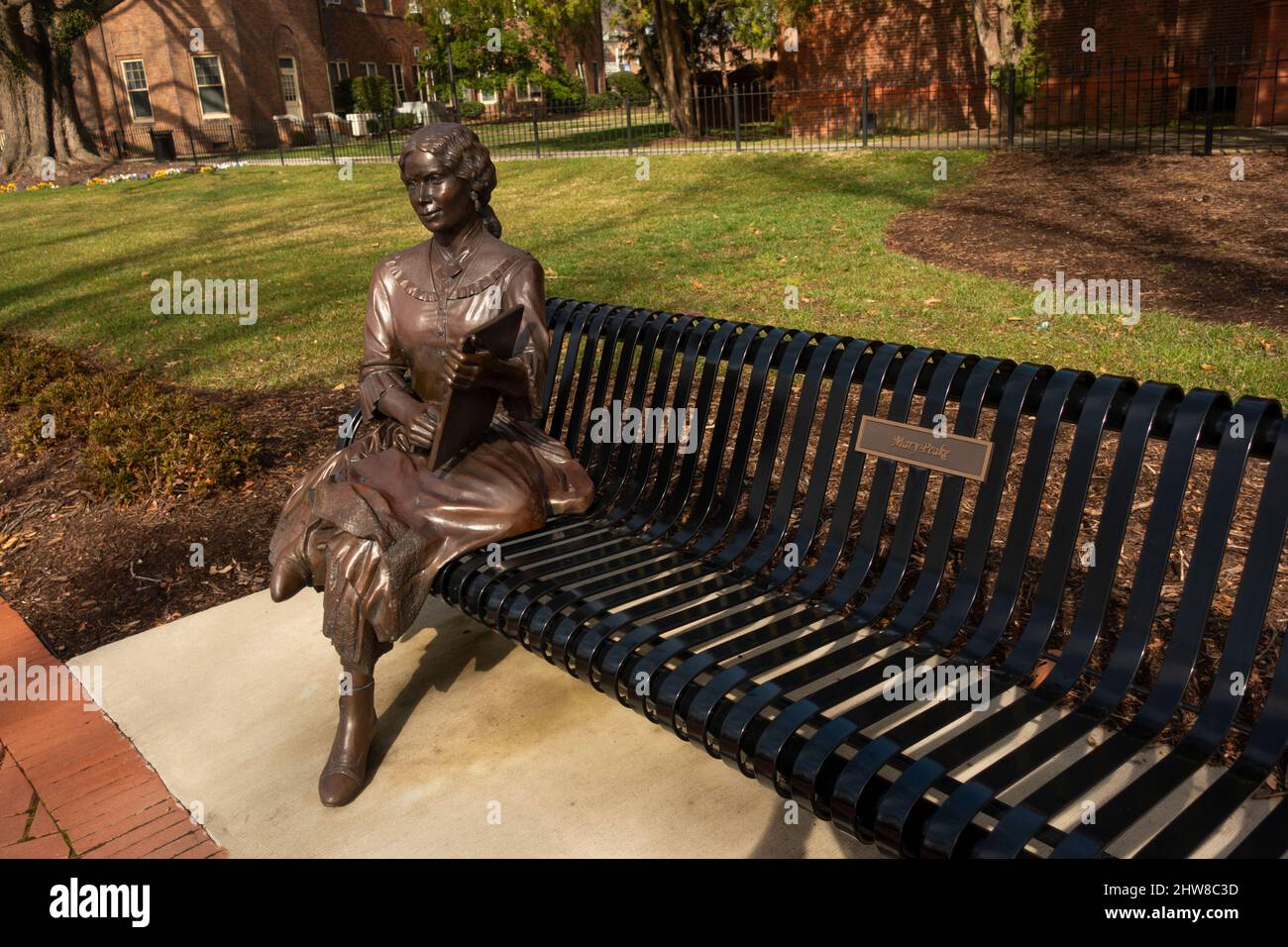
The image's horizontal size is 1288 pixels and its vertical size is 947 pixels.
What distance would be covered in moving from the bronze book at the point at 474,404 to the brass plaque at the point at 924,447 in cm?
116

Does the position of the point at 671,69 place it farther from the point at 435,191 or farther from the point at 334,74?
the point at 334,74

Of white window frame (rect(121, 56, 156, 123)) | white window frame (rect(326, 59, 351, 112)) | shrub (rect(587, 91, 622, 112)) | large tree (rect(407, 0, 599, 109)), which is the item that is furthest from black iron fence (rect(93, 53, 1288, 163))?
shrub (rect(587, 91, 622, 112))

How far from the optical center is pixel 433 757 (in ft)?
11.6

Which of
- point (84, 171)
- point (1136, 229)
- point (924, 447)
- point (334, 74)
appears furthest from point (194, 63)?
point (924, 447)

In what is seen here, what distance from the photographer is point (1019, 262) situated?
30.5 feet

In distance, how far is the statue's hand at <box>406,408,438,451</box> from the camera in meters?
3.55

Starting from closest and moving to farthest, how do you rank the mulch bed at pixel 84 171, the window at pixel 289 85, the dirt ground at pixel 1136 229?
the dirt ground at pixel 1136 229 < the mulch bed at pixel 84 171 < the window at pixel 289 85

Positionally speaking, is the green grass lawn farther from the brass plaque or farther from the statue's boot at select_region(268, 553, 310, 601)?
the statue's boot at select_region(268, 553, 310, 601)

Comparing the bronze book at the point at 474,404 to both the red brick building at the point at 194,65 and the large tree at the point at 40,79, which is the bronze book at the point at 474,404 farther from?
the red brick building at the point at 194,65

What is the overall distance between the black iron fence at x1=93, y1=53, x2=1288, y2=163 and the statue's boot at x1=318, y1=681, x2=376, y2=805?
13048mm

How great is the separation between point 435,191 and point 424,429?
798mm

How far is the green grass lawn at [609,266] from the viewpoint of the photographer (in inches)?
281

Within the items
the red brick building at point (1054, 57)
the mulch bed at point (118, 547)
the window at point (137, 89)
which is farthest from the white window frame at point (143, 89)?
the mulch bed at point (118, 547)

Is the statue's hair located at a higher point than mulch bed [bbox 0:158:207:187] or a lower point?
lower
